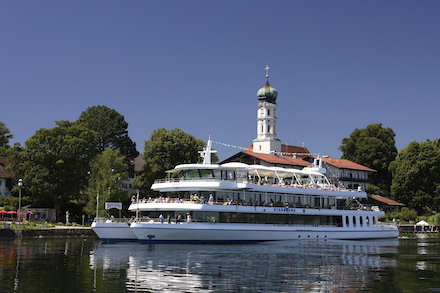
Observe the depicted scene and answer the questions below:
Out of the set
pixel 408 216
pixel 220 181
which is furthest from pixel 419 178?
pixel 220 181

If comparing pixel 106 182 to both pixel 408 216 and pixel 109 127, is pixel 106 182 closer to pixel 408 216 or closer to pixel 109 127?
pixel 109 127

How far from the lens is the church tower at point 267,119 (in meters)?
102

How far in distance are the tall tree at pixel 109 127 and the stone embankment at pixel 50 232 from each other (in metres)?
25.4

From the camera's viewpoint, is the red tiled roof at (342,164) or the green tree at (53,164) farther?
the red tiled roof at (342,164)

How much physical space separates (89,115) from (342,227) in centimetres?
4668

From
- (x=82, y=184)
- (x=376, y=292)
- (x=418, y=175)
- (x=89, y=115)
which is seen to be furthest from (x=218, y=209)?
(x=418, y=175)

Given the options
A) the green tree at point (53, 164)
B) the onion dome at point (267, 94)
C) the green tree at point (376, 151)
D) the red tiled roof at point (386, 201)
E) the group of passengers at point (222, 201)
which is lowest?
the group of passengers at point (222, 201)

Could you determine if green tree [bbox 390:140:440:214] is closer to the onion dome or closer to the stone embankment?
the onion dome

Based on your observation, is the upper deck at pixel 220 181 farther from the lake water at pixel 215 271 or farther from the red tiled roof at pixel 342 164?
the red tiled roof at pixel 342 164

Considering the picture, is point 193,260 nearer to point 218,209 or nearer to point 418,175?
point 218,209

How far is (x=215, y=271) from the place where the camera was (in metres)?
23.6

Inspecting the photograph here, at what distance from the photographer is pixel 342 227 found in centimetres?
4903

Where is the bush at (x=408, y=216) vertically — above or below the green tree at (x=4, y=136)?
below

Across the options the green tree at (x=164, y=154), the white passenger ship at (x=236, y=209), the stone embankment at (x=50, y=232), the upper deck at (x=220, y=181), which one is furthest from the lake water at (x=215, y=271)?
the green tree at (x=164, y=154)
